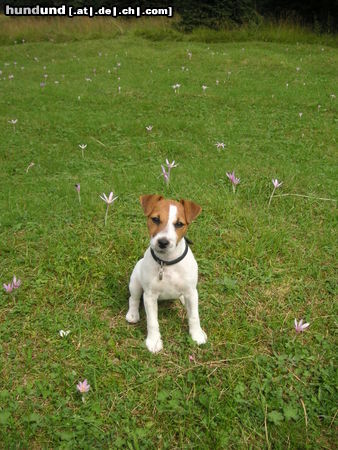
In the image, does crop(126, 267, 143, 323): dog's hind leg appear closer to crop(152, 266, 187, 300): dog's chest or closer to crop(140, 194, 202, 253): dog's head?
crop(152, 266, 187, 300): dog's chest

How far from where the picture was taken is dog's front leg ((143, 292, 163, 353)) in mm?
3041

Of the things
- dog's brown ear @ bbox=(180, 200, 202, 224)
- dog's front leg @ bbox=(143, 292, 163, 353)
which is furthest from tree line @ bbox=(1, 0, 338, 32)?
dog's front leg @ bbox=(143, 292, 163, 353)

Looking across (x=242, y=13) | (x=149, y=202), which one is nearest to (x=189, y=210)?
(x=149, y=202)

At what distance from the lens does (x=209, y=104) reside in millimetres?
9438

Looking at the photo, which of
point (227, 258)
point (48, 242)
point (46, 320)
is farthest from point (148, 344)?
point (48, 242)

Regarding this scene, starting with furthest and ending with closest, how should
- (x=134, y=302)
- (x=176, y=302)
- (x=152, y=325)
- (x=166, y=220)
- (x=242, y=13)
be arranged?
(x=242, y=13)
(x=176, y=302)
(x=134, y=302)
(x=152, y=325)
(x=166, y=220)

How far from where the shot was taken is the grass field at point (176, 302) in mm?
2650

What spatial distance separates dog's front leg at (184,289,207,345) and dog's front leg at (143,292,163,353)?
288 millimetres

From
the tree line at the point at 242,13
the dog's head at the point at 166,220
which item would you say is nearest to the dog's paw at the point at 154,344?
the dog's head at the point at 166,220

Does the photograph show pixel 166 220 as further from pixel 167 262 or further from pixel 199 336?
pixel 199 336

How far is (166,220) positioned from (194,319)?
998mm

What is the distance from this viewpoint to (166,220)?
9.00ft

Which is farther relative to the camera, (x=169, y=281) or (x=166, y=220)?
(x=169, y=281)

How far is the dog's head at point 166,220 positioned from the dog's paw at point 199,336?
97 cm
